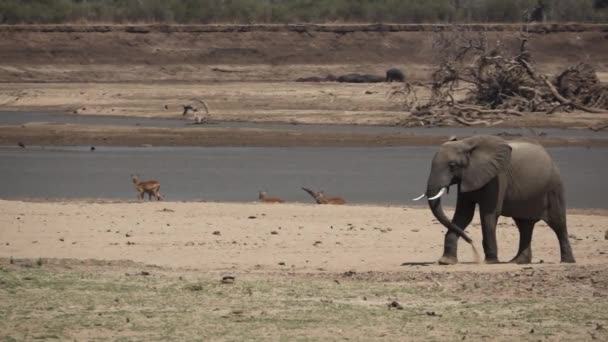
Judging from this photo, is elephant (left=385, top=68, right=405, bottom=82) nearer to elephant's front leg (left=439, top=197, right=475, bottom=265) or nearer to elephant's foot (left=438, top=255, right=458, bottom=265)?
elephant's front leg (left=439, top=197, right=475, bottom=265)

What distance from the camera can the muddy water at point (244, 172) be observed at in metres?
24.1

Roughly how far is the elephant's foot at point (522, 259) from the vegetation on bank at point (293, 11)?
50.8m

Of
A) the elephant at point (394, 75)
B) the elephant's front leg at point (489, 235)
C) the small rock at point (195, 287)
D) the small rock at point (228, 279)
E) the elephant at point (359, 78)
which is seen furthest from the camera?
the elephant at point (394, 75)

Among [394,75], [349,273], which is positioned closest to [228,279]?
[349,273]

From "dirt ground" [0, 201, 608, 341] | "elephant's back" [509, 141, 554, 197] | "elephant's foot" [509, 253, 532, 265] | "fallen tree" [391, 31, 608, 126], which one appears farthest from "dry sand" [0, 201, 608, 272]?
"fallen tree" [391, 31, 608, 126]

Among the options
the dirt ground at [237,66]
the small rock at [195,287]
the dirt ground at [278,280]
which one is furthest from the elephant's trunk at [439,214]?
the dirt ground at [237,66]

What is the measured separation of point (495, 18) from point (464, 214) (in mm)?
53306

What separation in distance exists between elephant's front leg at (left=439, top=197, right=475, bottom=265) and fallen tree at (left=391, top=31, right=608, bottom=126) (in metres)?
21.9

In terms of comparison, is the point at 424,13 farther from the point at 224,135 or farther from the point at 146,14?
the point at 224,135

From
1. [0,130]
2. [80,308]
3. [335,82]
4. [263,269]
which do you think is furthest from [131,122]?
[80,308]

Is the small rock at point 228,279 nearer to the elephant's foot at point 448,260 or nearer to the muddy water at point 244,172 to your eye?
the elephant's foot at point 448,260

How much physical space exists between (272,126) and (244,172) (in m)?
10.6

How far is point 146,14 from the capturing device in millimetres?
67562

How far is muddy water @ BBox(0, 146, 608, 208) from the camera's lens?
2411cm
